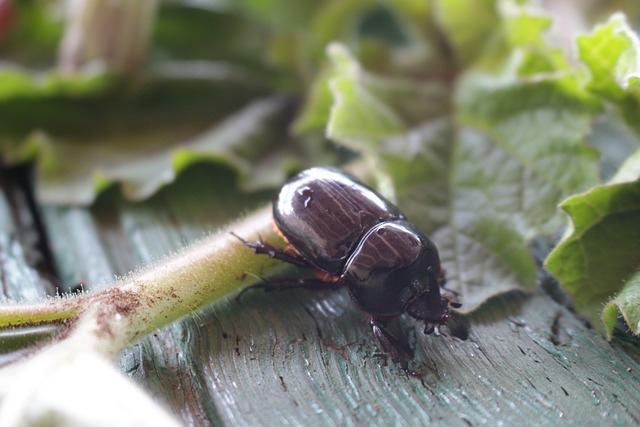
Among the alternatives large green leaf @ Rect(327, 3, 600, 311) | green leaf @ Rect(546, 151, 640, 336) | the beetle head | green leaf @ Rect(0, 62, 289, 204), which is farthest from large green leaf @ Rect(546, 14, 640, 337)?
green leaf @ Rect(0, 62, 289, 204)

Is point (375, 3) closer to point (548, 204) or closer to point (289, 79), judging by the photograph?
point (289, 79)

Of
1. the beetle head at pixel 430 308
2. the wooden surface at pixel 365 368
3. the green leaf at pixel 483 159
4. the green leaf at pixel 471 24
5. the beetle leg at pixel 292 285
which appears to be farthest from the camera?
the green leaf at pixel 471 24

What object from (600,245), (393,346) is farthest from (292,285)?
(600,245)

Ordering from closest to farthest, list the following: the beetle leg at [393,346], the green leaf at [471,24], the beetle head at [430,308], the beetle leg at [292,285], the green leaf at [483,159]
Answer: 1. the beetle leg at [393,346]
2. the beetle head at [430,308]
3. the beetle leg at [292,285]
4. the green leaf at [483,159]
5. the green leaf at [471,24]

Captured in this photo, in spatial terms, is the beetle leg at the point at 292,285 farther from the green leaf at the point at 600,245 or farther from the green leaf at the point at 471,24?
the green leaf at the point at 471,24

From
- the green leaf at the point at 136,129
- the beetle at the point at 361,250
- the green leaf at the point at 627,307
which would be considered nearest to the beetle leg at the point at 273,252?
the beetle at the point at 361,250

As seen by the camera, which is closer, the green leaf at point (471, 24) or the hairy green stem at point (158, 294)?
the hairy green stem at point (158, 294)

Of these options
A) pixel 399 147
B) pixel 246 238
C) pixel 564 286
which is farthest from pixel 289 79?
pixel 564 286

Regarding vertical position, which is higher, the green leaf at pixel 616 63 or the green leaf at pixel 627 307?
the green leaf at pixel 616 63
